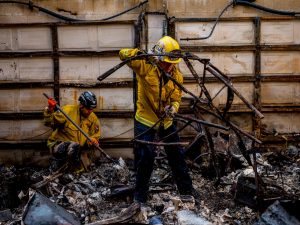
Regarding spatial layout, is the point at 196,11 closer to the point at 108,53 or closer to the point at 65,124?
the point at 108,53

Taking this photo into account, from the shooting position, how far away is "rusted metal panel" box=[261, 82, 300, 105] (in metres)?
7.87

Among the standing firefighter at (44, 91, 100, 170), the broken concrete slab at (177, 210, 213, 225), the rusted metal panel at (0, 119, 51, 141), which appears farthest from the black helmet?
the broken concrete slab at (177, 210, 213, 225)

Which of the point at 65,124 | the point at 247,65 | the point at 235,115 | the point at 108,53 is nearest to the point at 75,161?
the point at 65,124

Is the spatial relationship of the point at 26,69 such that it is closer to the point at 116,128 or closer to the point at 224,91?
the point at 116,128

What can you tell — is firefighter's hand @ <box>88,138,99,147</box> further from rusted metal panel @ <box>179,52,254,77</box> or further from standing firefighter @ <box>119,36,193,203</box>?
rusted metal panel @ <box>179,52,254,77</box>

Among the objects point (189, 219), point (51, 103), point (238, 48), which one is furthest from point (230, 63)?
point (189, 219)

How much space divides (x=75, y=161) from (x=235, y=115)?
302 centimetres

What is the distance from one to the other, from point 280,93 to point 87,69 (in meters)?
3.56

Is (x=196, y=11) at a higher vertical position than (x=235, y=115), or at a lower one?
higher

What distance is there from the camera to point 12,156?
7.86 metres

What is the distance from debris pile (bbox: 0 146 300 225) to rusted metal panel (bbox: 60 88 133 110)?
41.0 inches

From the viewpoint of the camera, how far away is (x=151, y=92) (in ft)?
19.1

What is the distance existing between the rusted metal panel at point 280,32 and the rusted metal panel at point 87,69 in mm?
2539

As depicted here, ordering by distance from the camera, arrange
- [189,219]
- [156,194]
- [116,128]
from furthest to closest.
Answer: [116,128]
[156,194]
[189,219]
